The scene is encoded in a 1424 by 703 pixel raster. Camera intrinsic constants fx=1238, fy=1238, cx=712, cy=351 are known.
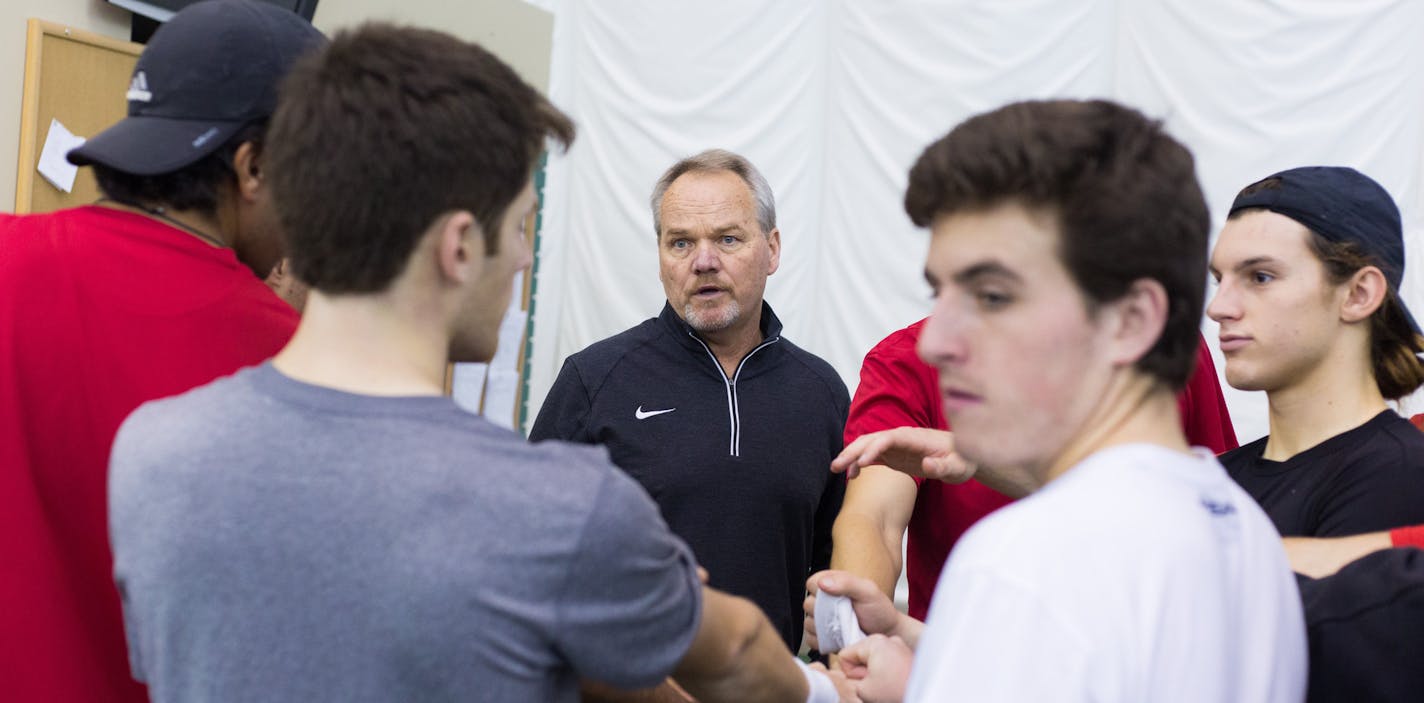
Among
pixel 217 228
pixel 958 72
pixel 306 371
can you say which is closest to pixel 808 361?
pixel 217 228

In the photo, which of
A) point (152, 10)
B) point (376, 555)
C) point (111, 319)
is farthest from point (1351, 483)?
point (152, 10)

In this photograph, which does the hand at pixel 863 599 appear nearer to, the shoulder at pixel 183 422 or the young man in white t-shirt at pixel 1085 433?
the young man in white t-shirt at pixel 1085 433

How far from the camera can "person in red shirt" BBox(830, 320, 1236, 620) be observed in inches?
89.5

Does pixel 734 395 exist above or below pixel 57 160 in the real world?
below

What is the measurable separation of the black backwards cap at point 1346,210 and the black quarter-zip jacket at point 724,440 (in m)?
1.19

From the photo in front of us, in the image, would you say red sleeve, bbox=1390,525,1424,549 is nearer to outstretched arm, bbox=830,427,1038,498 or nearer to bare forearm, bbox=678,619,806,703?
outstretched arm, bbox=830,427,1038,498


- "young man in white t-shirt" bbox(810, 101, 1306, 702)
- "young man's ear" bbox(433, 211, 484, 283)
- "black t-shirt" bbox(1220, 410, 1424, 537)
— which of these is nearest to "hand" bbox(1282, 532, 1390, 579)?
"black t-shirt" bbox(1220, 410, 1424, 537)

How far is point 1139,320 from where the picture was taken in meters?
1.11

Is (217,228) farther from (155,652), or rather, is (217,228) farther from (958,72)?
(958,72)

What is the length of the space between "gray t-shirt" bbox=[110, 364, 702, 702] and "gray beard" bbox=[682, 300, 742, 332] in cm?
186

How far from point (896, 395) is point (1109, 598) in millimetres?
1382

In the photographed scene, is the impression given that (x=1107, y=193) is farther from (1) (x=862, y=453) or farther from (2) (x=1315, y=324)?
(2) (x=1315, y=324)

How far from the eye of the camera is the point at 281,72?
1410mm

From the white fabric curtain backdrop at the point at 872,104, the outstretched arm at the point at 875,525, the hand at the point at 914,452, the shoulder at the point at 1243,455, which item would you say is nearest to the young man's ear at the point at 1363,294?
the shoulder at the point at 1243,455
